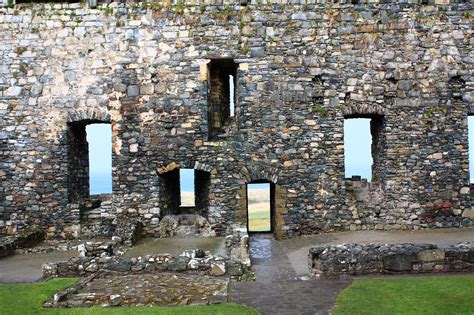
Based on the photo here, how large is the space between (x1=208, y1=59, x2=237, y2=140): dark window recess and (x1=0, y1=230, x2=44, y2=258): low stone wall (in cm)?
622

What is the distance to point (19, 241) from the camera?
43.5 feet

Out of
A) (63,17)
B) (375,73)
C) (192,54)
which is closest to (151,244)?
(192,54)

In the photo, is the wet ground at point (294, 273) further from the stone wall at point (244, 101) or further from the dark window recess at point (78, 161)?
the dark window recess at point (78, 161)

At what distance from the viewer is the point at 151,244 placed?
1317cm

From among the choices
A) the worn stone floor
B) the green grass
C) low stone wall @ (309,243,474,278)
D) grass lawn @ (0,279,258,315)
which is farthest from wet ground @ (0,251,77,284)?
the green grass

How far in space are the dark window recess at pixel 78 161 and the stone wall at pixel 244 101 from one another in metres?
0.31

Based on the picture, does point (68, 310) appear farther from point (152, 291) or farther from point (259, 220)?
point (259, 220)

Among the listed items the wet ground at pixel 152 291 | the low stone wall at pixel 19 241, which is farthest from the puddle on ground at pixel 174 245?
the low stone wall at pixel 19 241

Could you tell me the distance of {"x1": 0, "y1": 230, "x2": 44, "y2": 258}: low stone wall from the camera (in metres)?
12.6

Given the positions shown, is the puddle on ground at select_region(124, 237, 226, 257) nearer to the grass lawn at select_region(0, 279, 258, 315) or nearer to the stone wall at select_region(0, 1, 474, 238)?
the stone wall at select_region(0, 1, 474, 238)

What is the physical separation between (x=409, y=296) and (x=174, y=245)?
7.06 meters

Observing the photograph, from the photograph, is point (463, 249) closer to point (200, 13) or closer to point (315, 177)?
point (315, 177)

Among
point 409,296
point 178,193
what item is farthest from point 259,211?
point 409,296

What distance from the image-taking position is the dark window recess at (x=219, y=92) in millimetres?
14953
